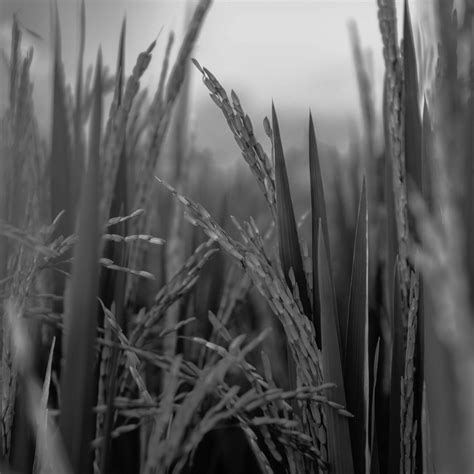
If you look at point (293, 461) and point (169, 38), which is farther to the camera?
point (169, 38)

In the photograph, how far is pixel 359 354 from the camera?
0.52m

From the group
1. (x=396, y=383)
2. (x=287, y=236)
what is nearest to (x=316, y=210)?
(x=287, y=236)

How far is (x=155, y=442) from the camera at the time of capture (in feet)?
1.08

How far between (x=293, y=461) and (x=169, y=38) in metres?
0.43

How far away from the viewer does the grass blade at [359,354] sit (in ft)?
1.65

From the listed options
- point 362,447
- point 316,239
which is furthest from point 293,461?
point 316,239

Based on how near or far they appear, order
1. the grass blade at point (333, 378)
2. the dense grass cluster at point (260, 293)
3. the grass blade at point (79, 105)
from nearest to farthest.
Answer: the dense grass cluster at point (260, 293) < the grass blade at point (333, 378) < the grass blade at point (79, 105)

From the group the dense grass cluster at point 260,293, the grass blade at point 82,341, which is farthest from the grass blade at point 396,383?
the grass blade at point 82,341

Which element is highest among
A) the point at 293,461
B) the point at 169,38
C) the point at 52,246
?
the point at 169,38

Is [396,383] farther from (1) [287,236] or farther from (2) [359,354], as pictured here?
(1) [287,236]

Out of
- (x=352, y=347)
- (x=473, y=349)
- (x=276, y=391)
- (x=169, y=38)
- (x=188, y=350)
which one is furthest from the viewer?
(x=188, y=350)

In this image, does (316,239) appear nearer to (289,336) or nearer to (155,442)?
(289,336)

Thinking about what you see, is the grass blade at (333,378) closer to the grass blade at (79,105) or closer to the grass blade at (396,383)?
the grass blade at (396,383)

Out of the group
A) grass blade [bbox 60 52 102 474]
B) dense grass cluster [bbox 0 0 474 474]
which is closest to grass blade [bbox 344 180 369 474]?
dense grass cluster [bbox 0 0 474 474]
